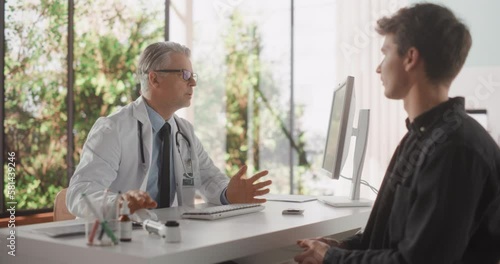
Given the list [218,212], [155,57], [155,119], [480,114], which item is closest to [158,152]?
[155,119]

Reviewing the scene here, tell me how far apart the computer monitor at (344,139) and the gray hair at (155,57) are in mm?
743

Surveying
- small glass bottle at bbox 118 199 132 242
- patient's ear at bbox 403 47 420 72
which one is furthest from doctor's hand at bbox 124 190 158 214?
patient's ear at bbox 403 47 420 72

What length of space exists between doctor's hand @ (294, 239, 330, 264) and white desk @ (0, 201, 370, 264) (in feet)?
0.37

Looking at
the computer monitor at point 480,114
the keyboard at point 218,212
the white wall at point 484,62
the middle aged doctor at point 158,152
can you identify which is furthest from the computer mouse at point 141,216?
the white wall at point 484,62

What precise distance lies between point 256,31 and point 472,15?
2.24 m

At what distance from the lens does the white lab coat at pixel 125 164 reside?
2.22 metres

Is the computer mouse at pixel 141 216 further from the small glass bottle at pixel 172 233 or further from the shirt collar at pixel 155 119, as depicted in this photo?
the shirt collar at pixel 155 119

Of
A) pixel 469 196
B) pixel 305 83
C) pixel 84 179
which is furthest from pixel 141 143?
pixel 305 83

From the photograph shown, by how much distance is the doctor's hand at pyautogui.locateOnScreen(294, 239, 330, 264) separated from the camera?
161 centimetres

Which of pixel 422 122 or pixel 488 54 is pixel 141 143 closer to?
pixel 422 122

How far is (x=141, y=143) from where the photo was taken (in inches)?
97.9

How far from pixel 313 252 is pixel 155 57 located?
1.38 meters

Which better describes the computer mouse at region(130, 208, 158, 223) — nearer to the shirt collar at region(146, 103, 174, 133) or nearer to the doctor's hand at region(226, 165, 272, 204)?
the doctor's hand at region(226, 165, 272, 204)

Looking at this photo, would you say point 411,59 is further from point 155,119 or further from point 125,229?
point 155,119
